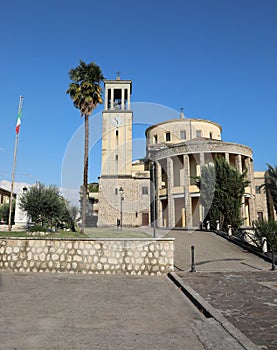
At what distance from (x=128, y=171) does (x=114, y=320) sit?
31.6 meters

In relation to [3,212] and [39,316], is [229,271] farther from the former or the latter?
Result: [3,212]

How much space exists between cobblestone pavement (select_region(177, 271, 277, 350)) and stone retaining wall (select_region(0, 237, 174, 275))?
1064 millimetres

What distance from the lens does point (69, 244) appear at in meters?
9.69

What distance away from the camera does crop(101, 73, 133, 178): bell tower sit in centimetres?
3628

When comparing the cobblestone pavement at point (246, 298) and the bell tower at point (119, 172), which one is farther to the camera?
the bell tower at point (119, 172)

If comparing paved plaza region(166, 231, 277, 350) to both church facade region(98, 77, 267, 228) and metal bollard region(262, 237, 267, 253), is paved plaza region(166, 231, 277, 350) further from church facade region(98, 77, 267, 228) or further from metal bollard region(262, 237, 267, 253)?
church facade region(98, 77, 267, 228)

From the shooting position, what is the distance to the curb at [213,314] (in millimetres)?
3652

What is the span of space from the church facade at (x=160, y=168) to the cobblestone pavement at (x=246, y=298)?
754 inches

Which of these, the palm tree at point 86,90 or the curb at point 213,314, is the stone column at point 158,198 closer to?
the palm tree at point 86,90

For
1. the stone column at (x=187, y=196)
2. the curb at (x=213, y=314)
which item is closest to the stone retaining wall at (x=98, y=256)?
the curb at (x=213, y=314)

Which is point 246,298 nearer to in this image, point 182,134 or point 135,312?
point 135,312

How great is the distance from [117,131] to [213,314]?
3386 cm

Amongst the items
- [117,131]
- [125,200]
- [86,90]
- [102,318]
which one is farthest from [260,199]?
[102,318]

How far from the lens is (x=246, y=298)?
6.19 meters
